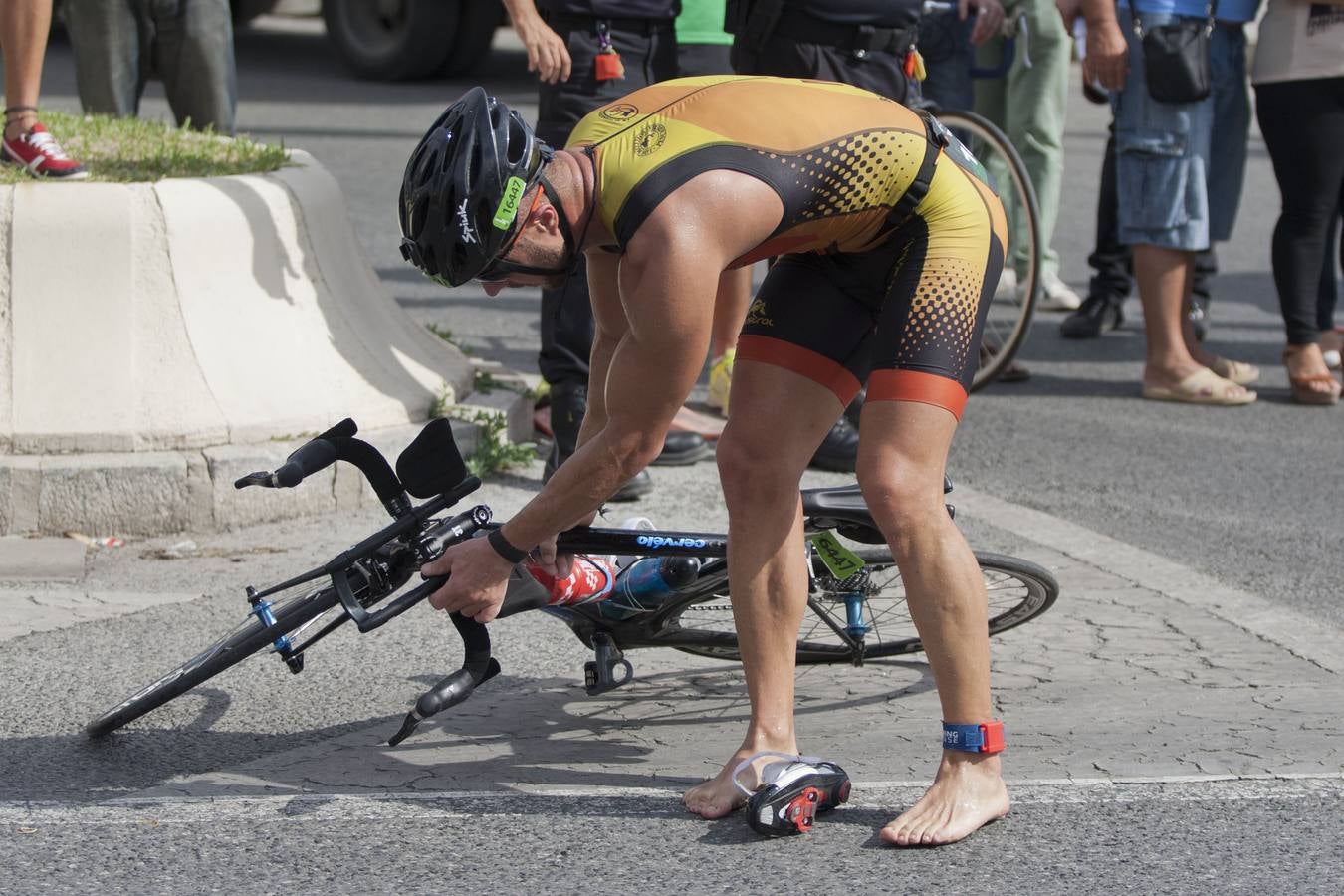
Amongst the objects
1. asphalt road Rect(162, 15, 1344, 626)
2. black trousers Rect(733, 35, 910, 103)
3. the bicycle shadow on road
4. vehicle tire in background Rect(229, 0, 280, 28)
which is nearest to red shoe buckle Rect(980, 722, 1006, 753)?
the bicycle shadow on road

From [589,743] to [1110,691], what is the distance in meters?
1.27

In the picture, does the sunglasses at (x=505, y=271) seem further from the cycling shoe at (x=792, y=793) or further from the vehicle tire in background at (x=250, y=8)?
the vehicle tire in background at (x=250, y=8)

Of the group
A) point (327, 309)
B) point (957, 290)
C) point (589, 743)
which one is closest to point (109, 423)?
point (327, 309)

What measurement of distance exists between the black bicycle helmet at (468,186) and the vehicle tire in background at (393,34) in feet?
35.9

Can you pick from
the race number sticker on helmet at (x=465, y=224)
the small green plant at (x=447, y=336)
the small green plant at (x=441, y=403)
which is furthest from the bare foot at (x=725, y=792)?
the small green plant at (x=447, y=336)

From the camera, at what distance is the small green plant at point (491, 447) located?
5.72 meters

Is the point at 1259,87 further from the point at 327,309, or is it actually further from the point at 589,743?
the point at 589,743

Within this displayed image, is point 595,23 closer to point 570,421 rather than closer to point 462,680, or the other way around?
point 570,421

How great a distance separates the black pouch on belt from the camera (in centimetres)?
667

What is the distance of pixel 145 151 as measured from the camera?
6.05 m

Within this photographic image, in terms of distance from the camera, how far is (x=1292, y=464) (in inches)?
247

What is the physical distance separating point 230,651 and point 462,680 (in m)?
0.48

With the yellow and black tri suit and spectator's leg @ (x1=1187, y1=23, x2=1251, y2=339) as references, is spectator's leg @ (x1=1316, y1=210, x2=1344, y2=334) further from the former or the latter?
the yellow and black tri suit

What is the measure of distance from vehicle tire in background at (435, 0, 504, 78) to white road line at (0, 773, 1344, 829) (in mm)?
10941
